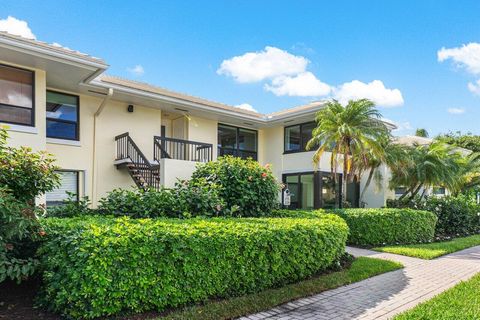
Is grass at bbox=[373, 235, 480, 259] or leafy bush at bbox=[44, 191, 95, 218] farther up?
leafy bush at bbox=[44, 191, 95, 218]

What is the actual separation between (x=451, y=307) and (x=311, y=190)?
1145cm

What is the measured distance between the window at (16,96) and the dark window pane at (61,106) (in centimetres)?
204

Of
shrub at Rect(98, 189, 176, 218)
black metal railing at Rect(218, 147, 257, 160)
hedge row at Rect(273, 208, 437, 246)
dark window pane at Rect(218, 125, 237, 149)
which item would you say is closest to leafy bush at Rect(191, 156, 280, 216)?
shrub at Rect(98, 189, 176, 218)

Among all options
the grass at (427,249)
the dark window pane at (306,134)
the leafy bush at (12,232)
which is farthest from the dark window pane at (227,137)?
the leafy bush at (12,232)

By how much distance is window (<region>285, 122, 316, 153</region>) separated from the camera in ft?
54.1

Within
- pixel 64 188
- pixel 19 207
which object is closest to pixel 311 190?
pixel 64 188

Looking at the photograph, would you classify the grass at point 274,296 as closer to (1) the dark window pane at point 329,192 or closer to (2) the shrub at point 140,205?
(2) the shrub at point 140,205

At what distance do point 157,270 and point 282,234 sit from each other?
7.13 ft

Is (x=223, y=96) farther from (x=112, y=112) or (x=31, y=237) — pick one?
(x=31, y=237)

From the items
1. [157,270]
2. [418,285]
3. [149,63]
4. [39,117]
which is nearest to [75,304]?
[157,270]

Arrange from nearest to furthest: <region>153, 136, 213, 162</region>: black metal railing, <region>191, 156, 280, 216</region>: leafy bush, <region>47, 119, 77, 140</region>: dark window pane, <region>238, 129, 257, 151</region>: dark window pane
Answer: <region>191, 156, 280, 216</region>: leafy bush < <region>47, 119, 77, 140</region>: dark window pane < <region>153, 136, 213, 162</region>: black metal railing < <region>238, 129, 257, 151</region>: dark window pane

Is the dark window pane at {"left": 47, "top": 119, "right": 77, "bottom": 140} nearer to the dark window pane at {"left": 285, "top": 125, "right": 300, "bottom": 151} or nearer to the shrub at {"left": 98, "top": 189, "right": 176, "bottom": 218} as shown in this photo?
the shrub at {"left": 98, "top": 189, "right": 176, "bottom": 218}

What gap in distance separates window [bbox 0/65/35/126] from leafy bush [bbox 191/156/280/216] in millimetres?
4973

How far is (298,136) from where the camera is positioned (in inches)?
663
